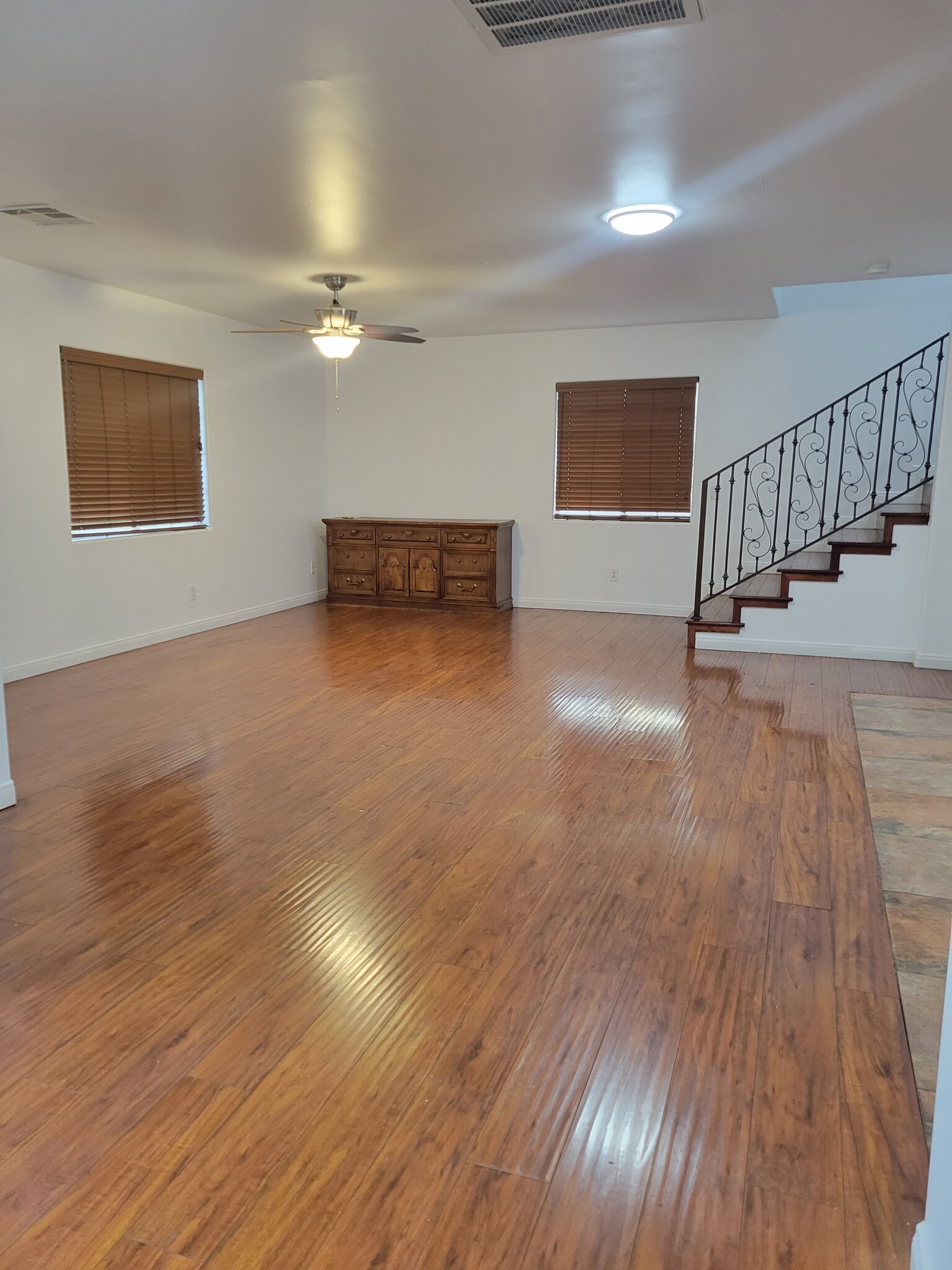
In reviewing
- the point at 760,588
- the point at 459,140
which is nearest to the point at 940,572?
the point at 760,588

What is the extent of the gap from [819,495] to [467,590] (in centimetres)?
321

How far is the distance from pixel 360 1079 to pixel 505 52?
114 inches

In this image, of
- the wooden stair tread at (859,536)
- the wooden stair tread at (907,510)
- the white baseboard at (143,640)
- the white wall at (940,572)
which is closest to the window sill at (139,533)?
the white baseboard at (143,640)

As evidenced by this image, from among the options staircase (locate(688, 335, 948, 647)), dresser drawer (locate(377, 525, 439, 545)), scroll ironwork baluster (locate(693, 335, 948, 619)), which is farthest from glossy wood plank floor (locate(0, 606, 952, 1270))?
dresser drawer (locate(377, 525, 439, 545))

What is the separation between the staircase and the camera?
6277mm

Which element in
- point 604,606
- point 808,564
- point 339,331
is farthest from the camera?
point 604,606

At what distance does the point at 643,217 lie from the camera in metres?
4.20

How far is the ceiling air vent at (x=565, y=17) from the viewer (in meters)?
2.36

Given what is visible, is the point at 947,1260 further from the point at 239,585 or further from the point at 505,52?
the point at 239,585

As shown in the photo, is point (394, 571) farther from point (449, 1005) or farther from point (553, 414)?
point (449, 1005)

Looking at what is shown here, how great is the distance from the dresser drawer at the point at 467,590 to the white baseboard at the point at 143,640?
1.53 m

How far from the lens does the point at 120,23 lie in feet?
8.19

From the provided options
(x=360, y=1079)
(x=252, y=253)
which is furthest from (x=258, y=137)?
(x=360, y=1079)

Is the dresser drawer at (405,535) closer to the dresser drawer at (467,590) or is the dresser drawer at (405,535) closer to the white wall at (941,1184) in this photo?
the dresser drawer at (467,590)
